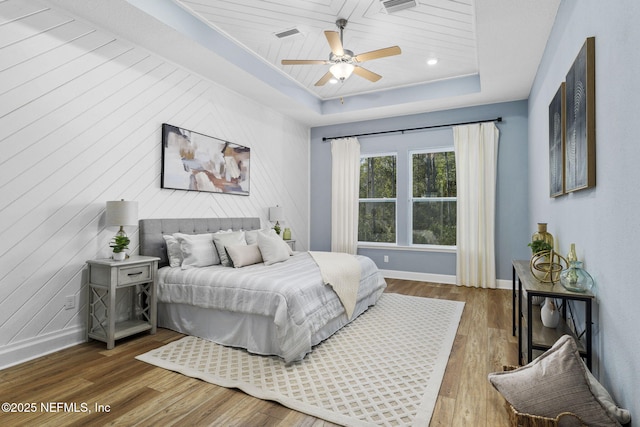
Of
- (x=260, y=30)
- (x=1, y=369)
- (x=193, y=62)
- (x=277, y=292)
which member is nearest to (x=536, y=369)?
(x=277, y=292)

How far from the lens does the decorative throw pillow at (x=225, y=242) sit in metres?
3.58

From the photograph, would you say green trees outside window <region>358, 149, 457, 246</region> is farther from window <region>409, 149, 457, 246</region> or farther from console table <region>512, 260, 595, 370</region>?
console table <region>512, 260, 595, 370</region>

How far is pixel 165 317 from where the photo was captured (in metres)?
3.34

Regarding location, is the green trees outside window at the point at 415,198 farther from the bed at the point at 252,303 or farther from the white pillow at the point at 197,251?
the white pillow at the point at 197,251

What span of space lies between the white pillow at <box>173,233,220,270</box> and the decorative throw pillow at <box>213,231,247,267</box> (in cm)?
6

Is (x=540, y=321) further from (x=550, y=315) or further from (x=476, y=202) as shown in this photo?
(x=476, y=202)

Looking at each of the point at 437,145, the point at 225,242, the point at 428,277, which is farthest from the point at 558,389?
the point at 437,145

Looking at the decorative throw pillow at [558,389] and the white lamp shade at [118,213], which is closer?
the decorative throw pillow at [558,389]

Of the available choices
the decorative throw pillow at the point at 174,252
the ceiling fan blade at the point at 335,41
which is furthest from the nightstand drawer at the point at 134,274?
the ceiling fan blade at the point at 335,41

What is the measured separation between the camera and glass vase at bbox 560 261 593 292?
192cm

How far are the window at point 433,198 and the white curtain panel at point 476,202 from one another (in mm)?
211

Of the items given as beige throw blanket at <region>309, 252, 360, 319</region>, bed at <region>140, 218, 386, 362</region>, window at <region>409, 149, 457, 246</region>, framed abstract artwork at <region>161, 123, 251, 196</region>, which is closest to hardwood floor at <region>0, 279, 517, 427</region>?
bed at <region>140, 218, 386, 362</region>

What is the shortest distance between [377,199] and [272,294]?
373cm

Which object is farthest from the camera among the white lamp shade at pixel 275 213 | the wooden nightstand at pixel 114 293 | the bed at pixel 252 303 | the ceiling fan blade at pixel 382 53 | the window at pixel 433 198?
the window at pixel 433 198
